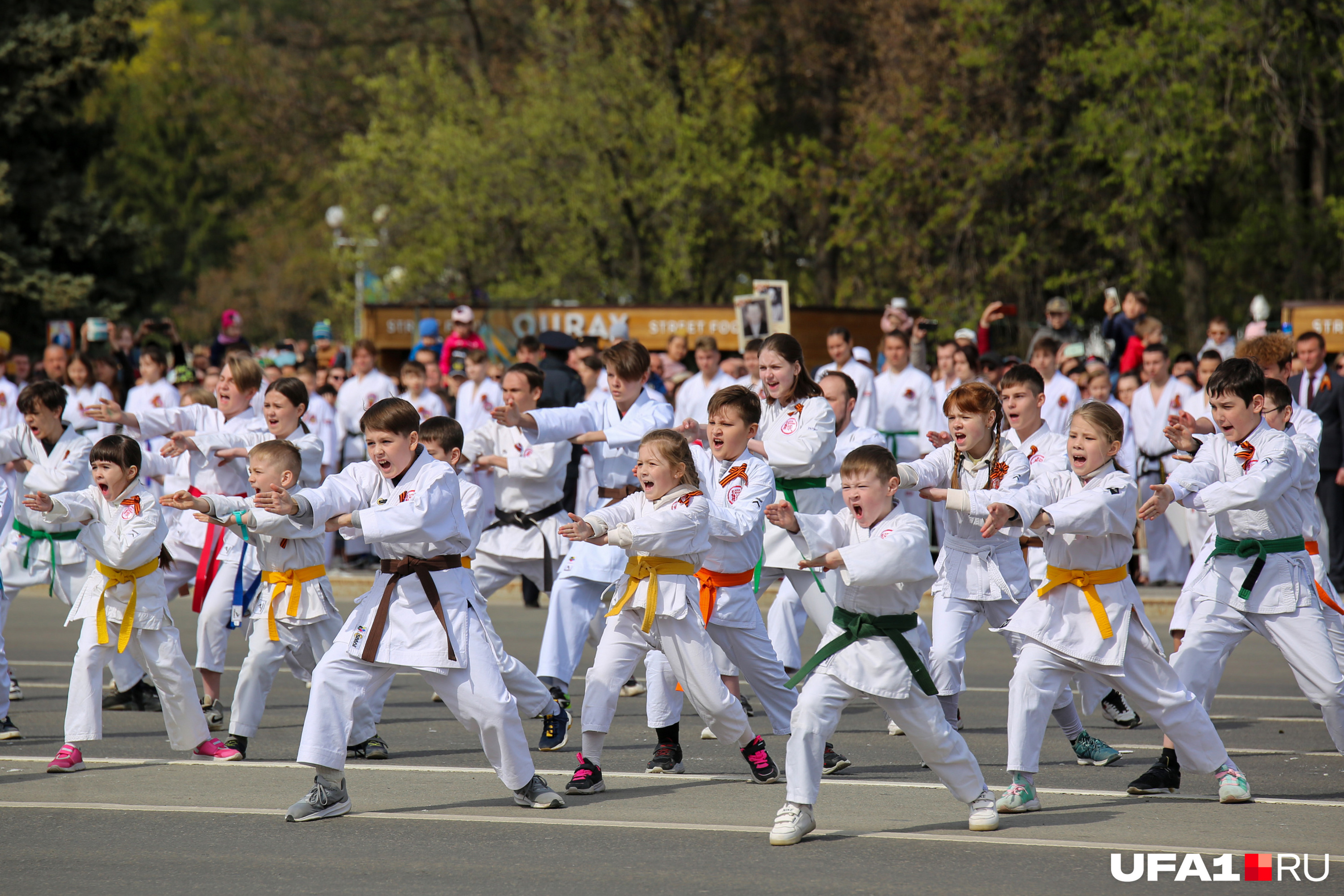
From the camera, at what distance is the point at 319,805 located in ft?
20.4

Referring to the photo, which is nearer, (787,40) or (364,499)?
(364,499)

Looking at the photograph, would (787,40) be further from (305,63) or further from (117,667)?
(117,667)

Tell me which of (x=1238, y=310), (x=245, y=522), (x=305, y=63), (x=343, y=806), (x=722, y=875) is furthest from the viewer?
(x=305, y=63)

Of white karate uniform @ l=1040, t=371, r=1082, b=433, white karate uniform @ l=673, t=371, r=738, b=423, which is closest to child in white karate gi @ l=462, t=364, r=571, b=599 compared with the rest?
white karate uniform @ l=673, t=371, r=738, b=423

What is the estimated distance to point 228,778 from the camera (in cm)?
705

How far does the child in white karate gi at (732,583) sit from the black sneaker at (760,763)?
34 centimetres

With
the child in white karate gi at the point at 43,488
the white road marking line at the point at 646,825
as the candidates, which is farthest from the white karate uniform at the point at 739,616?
the child in white karate gi at the point at 43,488

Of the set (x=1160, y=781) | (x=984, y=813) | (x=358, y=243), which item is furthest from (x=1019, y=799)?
(x=358, y=243)

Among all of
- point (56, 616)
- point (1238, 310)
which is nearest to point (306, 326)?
point (1238, 310)

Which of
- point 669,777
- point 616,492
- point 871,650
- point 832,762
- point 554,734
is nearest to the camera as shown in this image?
point 871,650

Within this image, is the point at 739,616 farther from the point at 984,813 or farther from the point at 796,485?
the point at 984,813

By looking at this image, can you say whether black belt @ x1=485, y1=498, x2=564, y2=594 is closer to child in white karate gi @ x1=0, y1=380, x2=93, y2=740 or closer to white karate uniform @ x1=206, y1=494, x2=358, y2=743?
white karate uniform @ x1=206, y1=494, x2=358, y2=743

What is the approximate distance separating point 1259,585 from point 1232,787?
3.19ft

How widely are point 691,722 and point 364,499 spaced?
2.87 m
